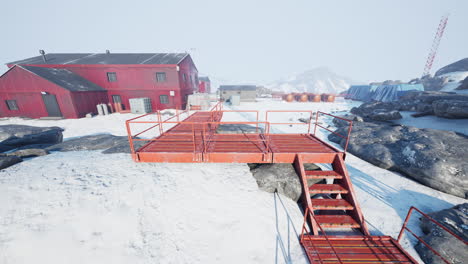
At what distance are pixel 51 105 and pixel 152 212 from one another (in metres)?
20.0

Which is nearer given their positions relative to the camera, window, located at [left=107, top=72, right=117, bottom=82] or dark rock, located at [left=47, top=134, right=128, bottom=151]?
dark rock, located at [left=47, top=134, right=128, bottom=151]

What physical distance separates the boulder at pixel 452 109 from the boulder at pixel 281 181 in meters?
11.8

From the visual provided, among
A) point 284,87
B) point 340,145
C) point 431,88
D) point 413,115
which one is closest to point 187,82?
A: point 340,145

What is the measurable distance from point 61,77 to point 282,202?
79.2ft

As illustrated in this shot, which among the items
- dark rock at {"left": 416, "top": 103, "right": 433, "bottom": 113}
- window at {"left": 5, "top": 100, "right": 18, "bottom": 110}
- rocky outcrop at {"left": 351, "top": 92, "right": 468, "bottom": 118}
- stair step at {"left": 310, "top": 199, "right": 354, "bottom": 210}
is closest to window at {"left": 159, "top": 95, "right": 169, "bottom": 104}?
window at {"left": 5, "top": 100, "right": 18, "bottom": 110}

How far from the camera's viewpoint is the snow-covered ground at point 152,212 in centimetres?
326

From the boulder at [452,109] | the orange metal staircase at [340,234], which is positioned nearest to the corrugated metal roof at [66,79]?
the orange metal staircase at [340,234]

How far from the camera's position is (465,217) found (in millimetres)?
4219

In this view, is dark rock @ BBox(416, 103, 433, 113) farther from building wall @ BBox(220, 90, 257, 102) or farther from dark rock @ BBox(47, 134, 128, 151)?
building wall @ BBox(220, 90, 257, 102)

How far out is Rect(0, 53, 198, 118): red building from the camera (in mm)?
14852

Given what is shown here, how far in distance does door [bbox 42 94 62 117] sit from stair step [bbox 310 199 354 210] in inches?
906

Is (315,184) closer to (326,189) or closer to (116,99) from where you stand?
(326,189)

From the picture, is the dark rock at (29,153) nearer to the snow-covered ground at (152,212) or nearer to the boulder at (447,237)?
the snow-covered ground at (152,212)

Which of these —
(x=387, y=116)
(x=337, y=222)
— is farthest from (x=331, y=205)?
(x=387, y=116)
